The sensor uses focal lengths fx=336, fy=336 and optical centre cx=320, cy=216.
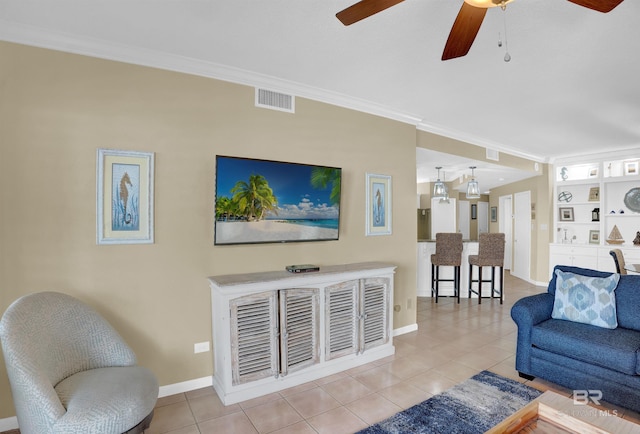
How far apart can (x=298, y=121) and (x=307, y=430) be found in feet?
8.75

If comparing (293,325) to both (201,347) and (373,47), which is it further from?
(373,47)

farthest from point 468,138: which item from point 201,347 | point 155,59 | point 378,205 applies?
point 201,347

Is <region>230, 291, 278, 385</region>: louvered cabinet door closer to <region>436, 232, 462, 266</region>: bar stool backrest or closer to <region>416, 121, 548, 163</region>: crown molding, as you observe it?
<region>416, 121, 548, 163</region>: crown molding

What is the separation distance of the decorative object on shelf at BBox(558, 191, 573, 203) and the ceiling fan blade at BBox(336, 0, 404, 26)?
7195 mm

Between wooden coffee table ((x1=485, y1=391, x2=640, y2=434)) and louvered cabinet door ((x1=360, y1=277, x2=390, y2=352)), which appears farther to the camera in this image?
louvered cabinet door ((x1=360, y1=277, x2=390, y2=352))

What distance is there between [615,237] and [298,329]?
255 inches

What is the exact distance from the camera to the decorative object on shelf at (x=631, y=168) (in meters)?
6.05

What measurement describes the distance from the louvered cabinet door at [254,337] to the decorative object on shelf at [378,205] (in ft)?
5.21

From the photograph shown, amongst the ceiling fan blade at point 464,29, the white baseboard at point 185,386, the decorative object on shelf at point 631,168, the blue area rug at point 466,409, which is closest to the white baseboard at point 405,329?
the blue area rug at point 466,409

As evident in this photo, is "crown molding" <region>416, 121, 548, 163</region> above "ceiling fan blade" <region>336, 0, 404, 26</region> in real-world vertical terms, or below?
above

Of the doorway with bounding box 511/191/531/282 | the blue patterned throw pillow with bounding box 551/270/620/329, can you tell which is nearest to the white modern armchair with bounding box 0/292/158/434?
the blue patterned throw pillow with bounding box 551/270/620/329

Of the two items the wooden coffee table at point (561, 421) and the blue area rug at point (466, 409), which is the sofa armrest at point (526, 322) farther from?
the wooden coffee table at point (561, 421)

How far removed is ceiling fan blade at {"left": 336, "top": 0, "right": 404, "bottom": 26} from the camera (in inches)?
62.5

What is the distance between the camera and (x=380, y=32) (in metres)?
2.36
